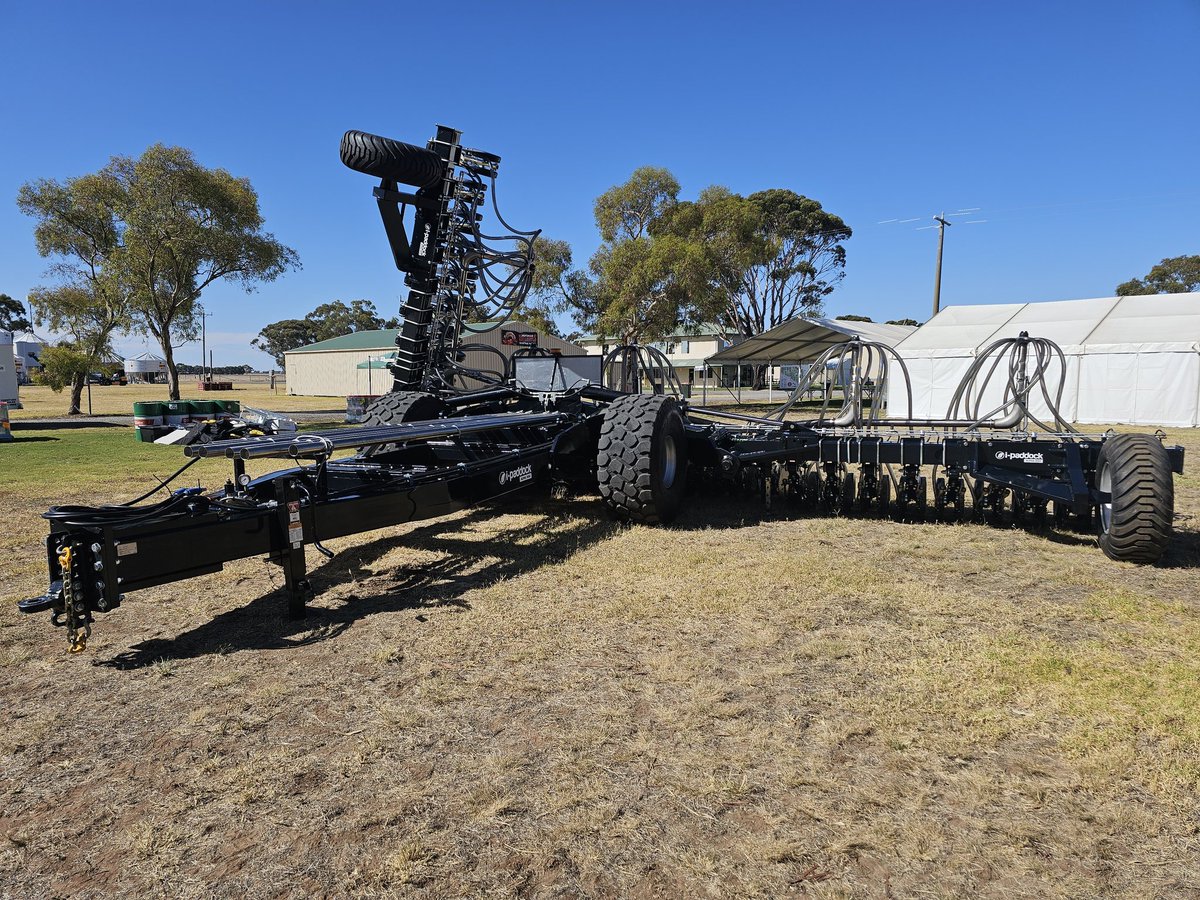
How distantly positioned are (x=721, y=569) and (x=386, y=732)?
114 inches

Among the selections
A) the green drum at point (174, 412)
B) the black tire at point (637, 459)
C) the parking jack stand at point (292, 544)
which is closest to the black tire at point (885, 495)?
the black tire at point (637, 459)

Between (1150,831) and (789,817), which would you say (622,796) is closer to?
(789,817)

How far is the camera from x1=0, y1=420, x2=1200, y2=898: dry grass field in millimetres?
2271

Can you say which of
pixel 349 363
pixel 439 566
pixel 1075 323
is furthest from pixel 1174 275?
pixel 439 566

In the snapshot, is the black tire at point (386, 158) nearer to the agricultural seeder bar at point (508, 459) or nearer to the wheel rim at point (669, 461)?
the agricultural seeder bar at point (508, 459)

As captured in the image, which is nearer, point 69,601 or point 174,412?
point 69,601

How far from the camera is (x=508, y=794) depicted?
263 cm

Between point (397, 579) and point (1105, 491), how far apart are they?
16.5 feet

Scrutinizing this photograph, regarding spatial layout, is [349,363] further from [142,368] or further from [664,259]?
[142,368]

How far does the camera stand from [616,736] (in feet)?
9.93

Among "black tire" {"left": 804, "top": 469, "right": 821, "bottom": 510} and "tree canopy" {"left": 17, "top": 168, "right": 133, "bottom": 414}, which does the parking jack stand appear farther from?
"tree canopy" {"left": 17, "top": 168, "right": 133, "bottom": 414}

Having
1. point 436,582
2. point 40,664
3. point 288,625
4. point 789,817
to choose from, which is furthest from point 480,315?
point 789,817

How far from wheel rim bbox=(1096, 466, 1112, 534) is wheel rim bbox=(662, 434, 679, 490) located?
3218 mm

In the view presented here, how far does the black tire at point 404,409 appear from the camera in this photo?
24.7 feet
